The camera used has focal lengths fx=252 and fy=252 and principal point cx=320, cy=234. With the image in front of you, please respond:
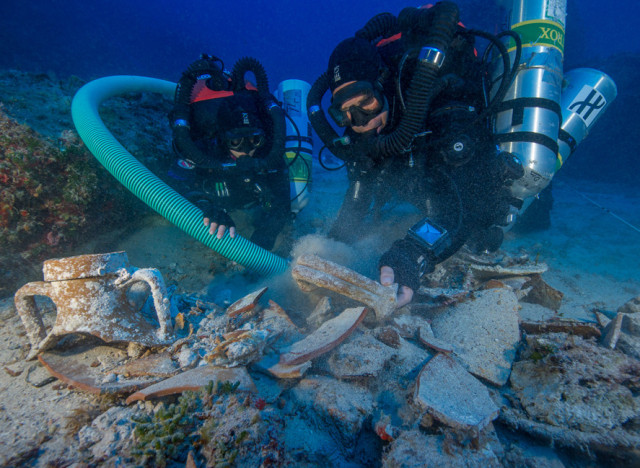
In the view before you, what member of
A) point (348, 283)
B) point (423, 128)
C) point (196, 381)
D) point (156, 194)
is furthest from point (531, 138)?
point (156, 194)

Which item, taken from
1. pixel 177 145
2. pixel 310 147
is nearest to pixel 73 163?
pixel 177 145

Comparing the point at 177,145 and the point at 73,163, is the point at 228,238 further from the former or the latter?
the point at 73,163

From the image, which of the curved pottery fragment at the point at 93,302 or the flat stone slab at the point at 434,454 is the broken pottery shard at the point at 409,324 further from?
the curved pottery fragment at the point at 93,302

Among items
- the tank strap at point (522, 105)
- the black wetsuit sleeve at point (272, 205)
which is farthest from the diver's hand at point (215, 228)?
the tank strap at point (522, 105)

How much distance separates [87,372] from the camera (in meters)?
1.93

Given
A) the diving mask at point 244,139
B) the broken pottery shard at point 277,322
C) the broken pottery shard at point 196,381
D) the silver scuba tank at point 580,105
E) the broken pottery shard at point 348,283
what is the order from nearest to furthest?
the broken pottery shard at point 196,381, the broken pottery shard at point 277,322, the broken pottery shard at point 348,283, the diving mask at point 244,139, the silver scuba tank at point 580,105

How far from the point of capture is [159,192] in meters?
3.54

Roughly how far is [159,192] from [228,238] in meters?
1.13

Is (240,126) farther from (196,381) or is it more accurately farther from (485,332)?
(485,332)

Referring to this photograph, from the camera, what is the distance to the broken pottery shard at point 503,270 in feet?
10.6

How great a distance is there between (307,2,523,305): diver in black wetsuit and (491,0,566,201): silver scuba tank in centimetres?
39

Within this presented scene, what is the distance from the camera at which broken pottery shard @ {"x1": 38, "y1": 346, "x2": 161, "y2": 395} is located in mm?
1734

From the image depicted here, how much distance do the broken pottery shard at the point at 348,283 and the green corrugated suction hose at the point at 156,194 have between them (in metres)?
1.27

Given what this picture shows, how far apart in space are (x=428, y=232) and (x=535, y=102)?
8.50 feet
